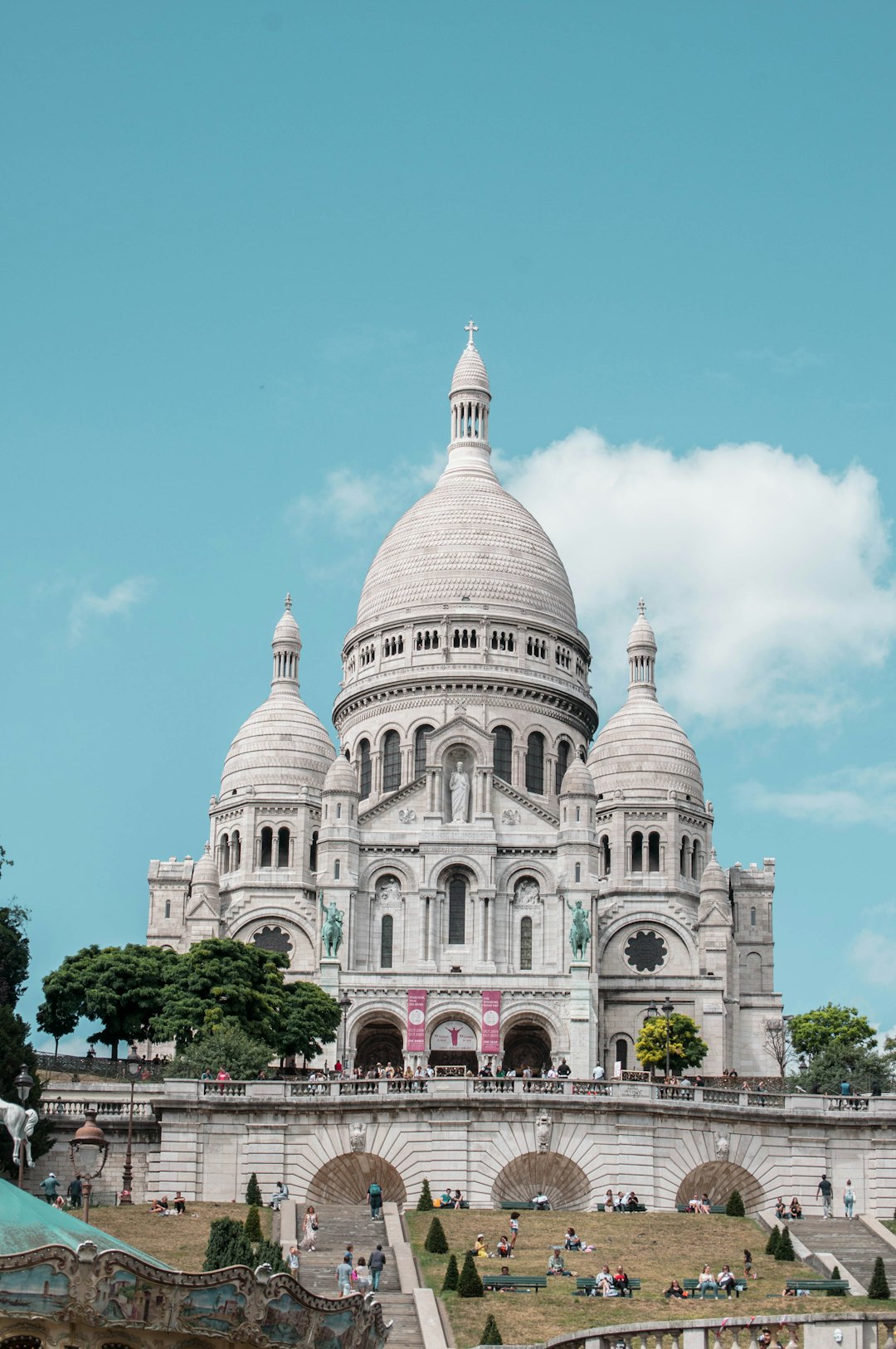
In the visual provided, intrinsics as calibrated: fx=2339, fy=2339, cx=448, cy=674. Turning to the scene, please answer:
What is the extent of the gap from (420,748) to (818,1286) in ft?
225

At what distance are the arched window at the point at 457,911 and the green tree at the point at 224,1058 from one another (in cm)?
3260

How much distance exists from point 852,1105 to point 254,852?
56.4 metres

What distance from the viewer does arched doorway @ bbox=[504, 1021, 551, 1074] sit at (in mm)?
97688

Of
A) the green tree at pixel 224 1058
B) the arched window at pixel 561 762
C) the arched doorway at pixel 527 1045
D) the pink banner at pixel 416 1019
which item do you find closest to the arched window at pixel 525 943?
the arched doorway at pixel 527 1045

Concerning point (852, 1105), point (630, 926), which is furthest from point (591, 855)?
point (852, 1105)

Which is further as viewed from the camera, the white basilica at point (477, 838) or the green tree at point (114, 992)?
the white basilica at point (477, 838)

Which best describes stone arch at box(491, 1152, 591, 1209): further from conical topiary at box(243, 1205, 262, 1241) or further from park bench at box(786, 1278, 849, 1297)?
park bench at box(786, 1278, 849, 1297)

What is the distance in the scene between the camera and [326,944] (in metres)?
98.2

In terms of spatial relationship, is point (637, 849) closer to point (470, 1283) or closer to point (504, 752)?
point (504, 752)

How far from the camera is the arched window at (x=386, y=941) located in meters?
102

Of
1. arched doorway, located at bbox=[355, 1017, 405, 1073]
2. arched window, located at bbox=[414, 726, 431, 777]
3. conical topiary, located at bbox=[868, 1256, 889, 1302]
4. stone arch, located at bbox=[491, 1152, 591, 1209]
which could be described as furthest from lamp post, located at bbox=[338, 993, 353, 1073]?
conical topiary, located at bbox=[868, 1256, 889, 1302]

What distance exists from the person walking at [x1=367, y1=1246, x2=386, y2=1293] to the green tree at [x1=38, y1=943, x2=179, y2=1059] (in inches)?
1440

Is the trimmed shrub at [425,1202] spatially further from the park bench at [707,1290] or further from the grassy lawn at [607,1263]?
the park bench at [707,1290]

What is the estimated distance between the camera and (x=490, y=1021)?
315ft
